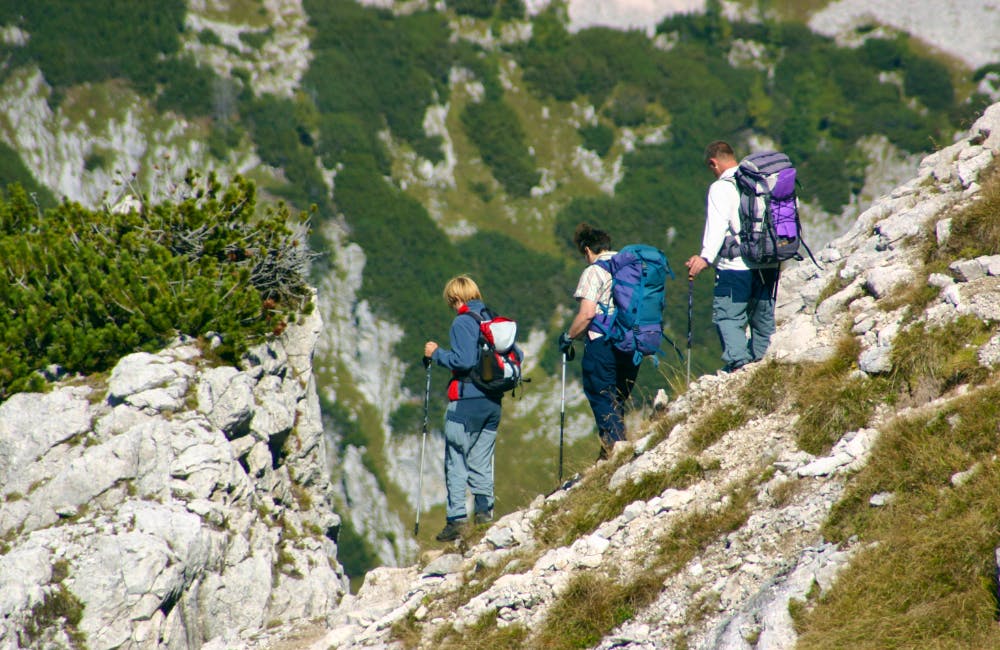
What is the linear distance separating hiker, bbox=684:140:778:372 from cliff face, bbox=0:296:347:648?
565cm

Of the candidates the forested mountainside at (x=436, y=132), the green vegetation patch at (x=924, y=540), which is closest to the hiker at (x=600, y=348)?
the green vegetation patch at (x=924, y=540)

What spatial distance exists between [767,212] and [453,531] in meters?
5.01

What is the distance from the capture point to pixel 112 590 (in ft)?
37.5

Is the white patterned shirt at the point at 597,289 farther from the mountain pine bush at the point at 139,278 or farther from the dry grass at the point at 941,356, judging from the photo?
the mountain pine bush at the point at 139,278

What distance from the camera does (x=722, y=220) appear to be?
33.1 feet

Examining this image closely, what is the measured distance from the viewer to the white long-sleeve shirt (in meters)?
10.0

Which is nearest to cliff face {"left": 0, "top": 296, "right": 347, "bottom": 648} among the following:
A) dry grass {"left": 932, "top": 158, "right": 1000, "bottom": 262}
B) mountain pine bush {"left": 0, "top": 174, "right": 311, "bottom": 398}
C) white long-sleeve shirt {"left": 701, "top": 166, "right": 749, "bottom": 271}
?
mountain pine bush {"left": 0, "top": 174, "right": 311, "bottom": 398}

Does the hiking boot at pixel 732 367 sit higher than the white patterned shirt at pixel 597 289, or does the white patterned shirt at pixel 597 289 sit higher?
the white patterned shirt at pixel 597 289

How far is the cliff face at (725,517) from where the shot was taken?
24.6ft

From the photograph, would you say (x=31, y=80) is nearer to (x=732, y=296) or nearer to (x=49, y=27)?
(x=49, y=27)

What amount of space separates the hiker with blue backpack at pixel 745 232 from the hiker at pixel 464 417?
2513 millimetres

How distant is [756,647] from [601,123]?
18089cm

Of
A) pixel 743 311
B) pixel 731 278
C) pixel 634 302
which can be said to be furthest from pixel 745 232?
pixel 634 302

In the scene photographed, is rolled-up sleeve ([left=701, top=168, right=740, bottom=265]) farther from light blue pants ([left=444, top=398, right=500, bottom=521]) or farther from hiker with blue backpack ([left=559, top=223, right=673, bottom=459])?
light blue pants ([left=444, top=398, right=500, bottom=521])
